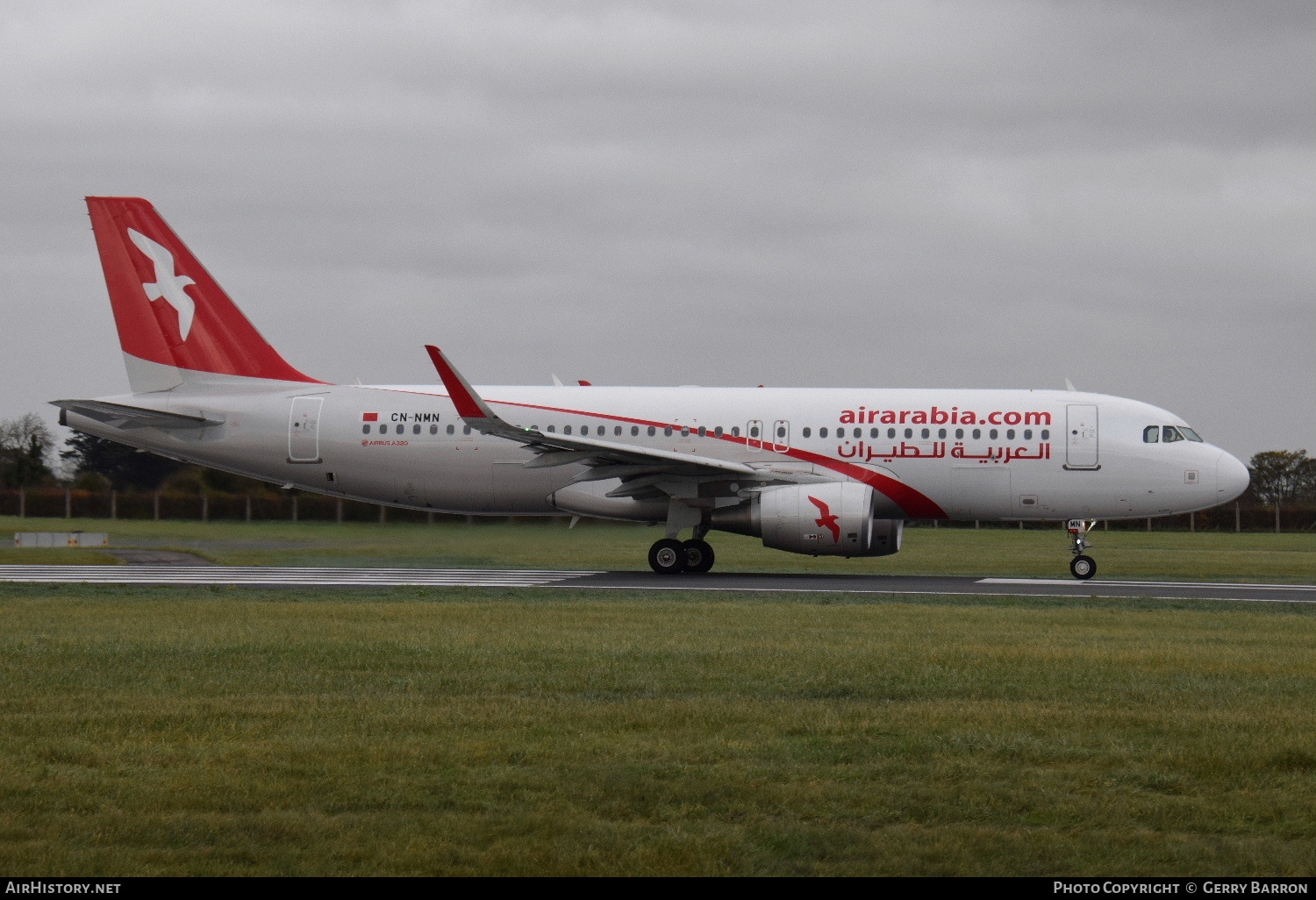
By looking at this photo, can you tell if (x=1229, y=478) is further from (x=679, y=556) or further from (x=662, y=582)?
(x=662, y=582)

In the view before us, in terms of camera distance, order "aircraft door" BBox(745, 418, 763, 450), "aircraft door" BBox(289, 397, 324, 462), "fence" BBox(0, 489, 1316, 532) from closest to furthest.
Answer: "aircraft door" BBox(745, 418, 763, 450), "aircraft door" BBox(289, 397, 324, 462), "fence" BBox(0, 489, 1316, 532)

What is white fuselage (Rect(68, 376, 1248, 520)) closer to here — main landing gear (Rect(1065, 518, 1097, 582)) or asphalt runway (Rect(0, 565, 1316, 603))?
main landing gear (Rect(1065, 518, 1097, 582))

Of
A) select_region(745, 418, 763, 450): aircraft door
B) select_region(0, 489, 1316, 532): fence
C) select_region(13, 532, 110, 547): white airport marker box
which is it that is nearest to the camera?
select_region(745, 418, 763, 450): aircraft door

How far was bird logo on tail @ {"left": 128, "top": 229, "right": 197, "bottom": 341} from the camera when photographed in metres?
25.5

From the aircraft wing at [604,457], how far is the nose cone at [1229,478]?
7.02 metres

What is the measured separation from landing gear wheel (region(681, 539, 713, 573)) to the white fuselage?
772 millimetres


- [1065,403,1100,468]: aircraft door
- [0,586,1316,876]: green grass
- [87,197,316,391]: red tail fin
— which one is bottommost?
[0,586,1316,876]: green grass

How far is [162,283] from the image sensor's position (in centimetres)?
2550

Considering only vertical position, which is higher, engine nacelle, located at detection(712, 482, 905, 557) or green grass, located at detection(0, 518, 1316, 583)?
engine nacelle, located at detection(712, 482, 905, 557)

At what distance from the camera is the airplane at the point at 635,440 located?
76.5 feet

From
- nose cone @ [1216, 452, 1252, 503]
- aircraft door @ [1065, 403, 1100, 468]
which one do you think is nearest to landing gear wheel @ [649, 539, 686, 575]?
aircraft door @ [1065, 403, 1100, 468]

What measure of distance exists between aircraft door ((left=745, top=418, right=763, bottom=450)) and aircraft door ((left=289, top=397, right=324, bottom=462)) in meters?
7.87

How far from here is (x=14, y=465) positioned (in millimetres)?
28938

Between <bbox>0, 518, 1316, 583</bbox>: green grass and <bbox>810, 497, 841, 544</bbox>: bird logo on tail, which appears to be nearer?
<bbox>810, 497, 841, 544</bbox>: bird logo on tail
